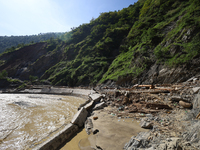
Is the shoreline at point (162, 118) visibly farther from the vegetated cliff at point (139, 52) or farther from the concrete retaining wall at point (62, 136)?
the vegetated cliff at point (139, 52)

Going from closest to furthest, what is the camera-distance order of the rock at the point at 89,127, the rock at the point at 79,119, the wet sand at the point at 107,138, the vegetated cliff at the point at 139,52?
the wet sand at the point at 107,138
the rock at the point at 89,127
the rock at the point at 79,119
the vegetated cliff at the point at 139,52

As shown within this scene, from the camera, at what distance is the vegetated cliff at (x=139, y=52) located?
37.7ft

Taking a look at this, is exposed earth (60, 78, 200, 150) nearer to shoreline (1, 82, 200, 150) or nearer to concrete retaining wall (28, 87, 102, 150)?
shoreline (1, 82, 200, 150)

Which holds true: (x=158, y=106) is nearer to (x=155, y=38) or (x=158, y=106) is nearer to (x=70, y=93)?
(x=155, y=38)

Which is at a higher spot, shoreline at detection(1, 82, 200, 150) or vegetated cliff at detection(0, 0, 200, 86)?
vegetated cliff at detection(0, 0, 200, 86)

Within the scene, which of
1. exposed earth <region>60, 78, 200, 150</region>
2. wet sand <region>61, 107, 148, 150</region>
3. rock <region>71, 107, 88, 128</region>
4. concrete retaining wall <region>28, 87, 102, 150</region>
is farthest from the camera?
rock <region>71, 107, 88, 128</region>

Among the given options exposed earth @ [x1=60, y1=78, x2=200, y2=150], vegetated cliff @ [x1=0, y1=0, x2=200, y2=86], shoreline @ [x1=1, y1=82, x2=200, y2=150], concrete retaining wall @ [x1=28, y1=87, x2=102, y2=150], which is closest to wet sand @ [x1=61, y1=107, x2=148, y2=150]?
exposed earth @ [x1=60, y1=78, x2=200, y2=150]

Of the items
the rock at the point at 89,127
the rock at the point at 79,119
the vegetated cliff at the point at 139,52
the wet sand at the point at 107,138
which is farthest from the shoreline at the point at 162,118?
the vegetated cliff at the point at 139,52

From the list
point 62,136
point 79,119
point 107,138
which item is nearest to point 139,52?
point 79,119

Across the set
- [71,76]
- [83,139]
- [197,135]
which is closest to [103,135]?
[83,139]

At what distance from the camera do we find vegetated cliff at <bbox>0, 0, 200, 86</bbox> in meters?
11.5

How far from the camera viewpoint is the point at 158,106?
5785 millimetres

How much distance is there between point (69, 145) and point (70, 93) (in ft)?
66.3

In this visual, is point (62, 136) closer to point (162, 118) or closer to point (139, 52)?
point (162, 118)
